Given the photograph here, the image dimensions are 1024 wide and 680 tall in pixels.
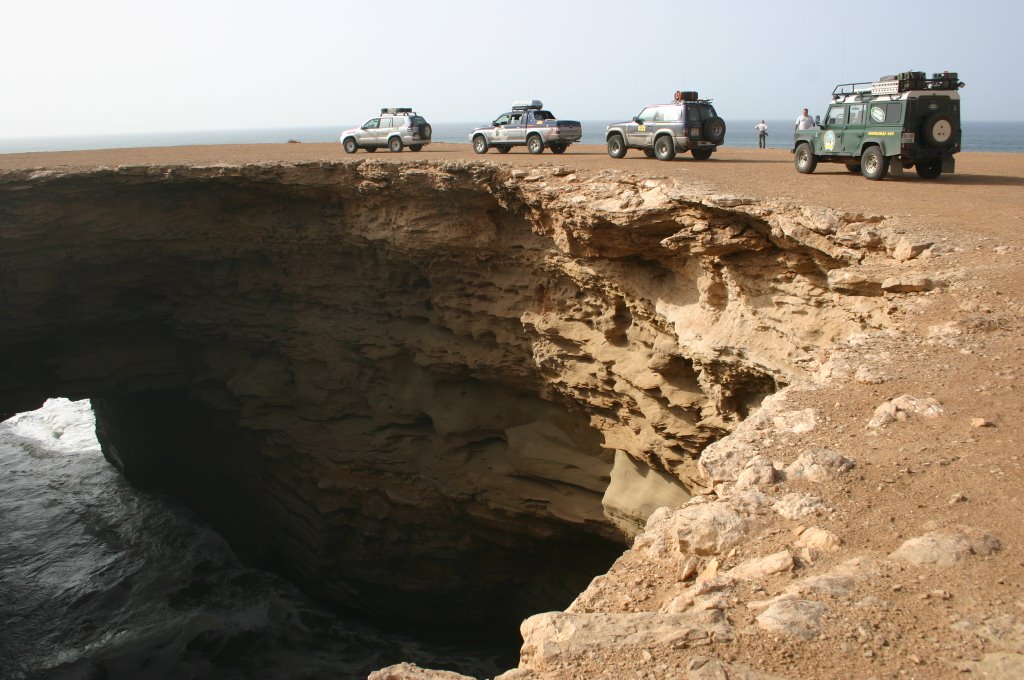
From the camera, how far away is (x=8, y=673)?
15141mm

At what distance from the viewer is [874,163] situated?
13539mm

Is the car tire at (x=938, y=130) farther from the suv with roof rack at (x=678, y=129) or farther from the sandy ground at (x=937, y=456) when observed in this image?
the suv with roof rack at (x=678, y=129)

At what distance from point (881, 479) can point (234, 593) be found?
635 inches

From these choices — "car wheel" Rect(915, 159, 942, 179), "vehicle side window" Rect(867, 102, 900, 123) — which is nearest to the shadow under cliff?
"vehicle side window" Rect(867, 102, 900, 123)

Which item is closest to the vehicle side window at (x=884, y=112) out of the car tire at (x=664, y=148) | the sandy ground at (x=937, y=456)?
the sandy ground at (x=937, y=456)

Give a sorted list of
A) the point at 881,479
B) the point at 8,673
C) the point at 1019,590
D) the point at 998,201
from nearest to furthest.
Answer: the point at 1019,590, the point at 881,479, the point at 998,201, the point at 8,673

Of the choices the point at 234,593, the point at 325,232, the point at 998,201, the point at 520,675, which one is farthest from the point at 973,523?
the point at 234,593

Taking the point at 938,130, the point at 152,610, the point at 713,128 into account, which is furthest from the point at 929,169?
the point at 152,610

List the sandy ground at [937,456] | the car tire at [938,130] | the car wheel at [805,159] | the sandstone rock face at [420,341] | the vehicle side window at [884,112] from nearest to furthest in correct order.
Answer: the sandy ground at [937,456], the sandstone rock face at [420,341], the car tire at [938,130], the vehicle side window at [884,112], the car wheel at [805,159]

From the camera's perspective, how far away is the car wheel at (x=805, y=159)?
1483 cm

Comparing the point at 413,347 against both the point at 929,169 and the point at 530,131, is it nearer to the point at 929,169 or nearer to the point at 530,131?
the point at 530,131

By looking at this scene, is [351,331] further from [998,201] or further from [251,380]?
[998,201]

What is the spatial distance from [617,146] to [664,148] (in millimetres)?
1529

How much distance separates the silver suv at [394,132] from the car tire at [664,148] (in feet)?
22.4
